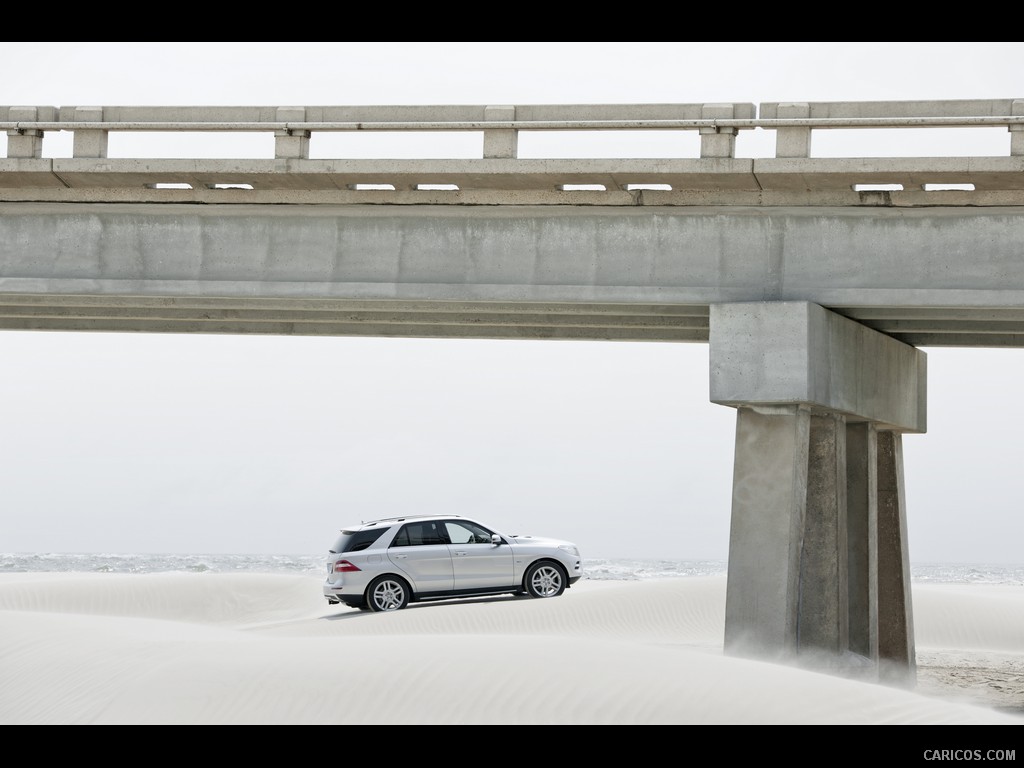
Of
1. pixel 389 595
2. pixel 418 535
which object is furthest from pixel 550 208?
pixel 389 595

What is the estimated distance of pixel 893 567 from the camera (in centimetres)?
1956

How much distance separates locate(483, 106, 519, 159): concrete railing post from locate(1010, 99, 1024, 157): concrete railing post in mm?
5182

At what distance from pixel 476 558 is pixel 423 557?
33.5 inches

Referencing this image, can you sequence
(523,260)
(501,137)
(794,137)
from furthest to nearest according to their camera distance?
(523,260) → (501,137) → (794,137)

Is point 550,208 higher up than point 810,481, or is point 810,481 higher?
point 550,208

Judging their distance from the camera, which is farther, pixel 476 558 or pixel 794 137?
pixel 476 558

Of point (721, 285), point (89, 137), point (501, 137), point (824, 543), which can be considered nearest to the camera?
point (721, 285)

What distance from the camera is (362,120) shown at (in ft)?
52.2

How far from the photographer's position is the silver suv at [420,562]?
22.5 meters

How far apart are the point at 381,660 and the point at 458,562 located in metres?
10.0

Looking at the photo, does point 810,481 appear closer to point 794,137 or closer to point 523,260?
point 794,137

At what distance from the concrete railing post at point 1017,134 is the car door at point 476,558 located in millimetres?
11074

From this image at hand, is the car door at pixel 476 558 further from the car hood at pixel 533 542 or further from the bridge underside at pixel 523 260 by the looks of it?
the bridge underside at pixel 523 260
